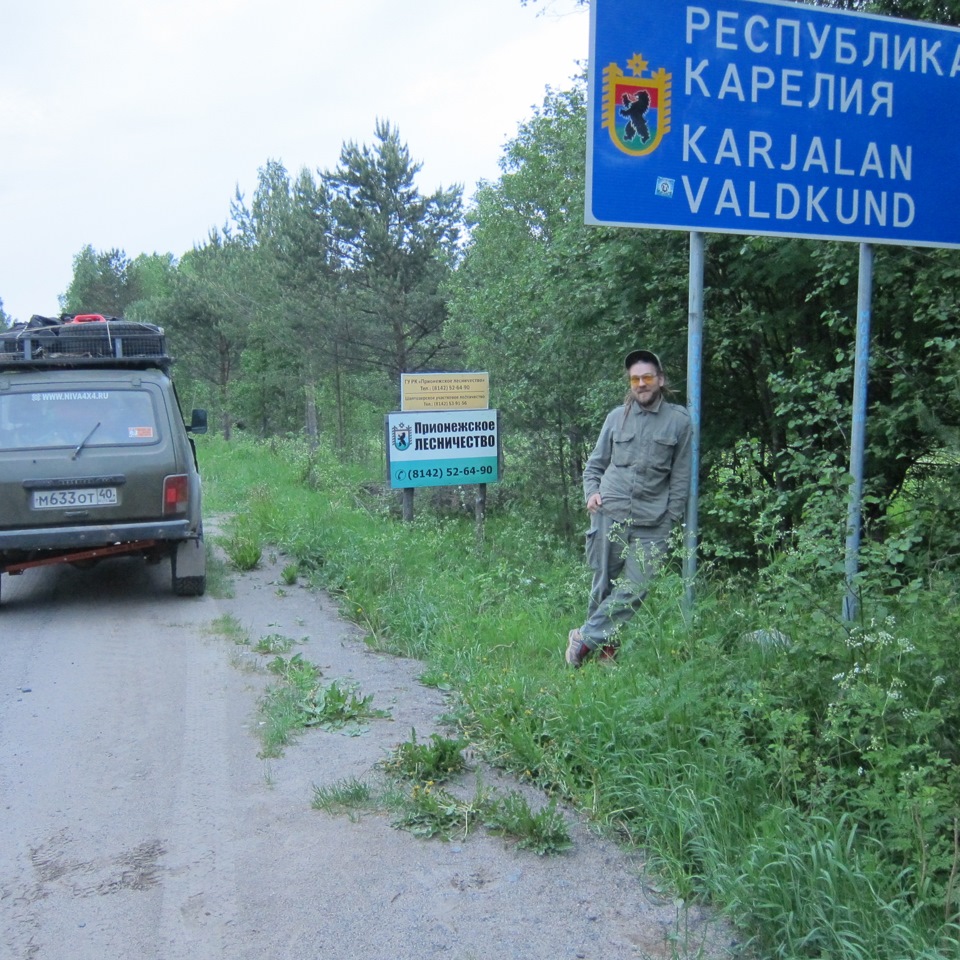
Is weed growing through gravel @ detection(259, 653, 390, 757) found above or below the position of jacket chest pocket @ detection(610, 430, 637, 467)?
below

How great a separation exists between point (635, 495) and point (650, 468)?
17cm

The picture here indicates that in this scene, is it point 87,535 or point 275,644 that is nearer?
point 275,644

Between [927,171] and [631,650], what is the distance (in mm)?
2691

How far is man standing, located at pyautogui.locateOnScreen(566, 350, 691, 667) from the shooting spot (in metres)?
5.02

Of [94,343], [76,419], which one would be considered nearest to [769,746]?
[76,419]

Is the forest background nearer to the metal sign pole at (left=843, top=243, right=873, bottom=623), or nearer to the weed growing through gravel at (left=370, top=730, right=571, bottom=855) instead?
the metal sign pole at (left=843, top=243, right=873, bottom=623)

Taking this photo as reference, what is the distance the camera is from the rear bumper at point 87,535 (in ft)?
24.9

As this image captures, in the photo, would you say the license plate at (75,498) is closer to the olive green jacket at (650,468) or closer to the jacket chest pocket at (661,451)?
the olive green jacket at (650,468)

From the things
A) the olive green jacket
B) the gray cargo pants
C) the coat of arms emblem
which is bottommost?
the gray cargo pants

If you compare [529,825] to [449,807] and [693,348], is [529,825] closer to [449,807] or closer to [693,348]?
[449,807]

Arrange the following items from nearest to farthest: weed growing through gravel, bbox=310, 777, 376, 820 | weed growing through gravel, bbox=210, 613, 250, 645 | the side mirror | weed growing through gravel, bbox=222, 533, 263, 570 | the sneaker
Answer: weed growing through gravel, bbox=310, 777, 376, 820, the sneaker, weed growing through gravel, bbox=210, 613, 250, 645, the side mirror, weed growing through gravel, bbox=222, 533, 263, 570

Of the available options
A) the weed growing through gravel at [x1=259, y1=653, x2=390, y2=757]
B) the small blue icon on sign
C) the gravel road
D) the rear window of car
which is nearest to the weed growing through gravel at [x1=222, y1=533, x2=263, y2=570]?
the rear window of car

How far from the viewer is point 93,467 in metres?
7.79

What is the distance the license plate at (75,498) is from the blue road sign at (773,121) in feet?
16.8
